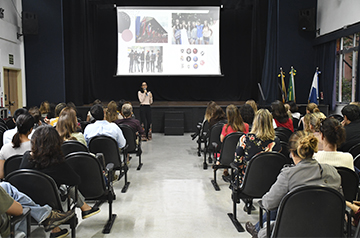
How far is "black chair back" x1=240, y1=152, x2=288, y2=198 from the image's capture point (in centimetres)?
303

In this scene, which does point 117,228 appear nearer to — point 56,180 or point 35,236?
point 35,236

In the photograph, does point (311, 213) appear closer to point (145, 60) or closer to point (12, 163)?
point (12, 163)


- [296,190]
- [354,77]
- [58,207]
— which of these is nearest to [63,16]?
[354,77]

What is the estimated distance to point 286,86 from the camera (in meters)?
10.9

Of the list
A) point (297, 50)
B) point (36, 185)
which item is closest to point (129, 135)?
point (36, 185)

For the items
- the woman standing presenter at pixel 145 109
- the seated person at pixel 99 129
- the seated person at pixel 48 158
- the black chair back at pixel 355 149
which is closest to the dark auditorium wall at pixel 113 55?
the woman standing presenter at pixel 145 109

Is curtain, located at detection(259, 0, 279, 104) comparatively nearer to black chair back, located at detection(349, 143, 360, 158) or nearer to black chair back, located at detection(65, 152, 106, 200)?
black chair back, located at detection(349, 143, 360, 158)

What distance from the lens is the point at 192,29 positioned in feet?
37.0

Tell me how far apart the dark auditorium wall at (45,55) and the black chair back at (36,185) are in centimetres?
880

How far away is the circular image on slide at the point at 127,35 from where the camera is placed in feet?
36.9

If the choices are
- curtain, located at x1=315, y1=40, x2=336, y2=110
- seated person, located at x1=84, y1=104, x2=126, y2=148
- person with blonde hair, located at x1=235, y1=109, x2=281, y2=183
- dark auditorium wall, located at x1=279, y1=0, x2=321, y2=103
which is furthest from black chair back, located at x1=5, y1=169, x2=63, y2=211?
dark auditorium wall, located at x1=279, y1=0, x2=321, y2=103

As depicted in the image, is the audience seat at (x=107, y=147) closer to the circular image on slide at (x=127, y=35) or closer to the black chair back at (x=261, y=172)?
the black chair back at (x=261, y=172)

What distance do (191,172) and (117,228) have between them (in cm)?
241

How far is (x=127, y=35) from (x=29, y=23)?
3.02 metres
